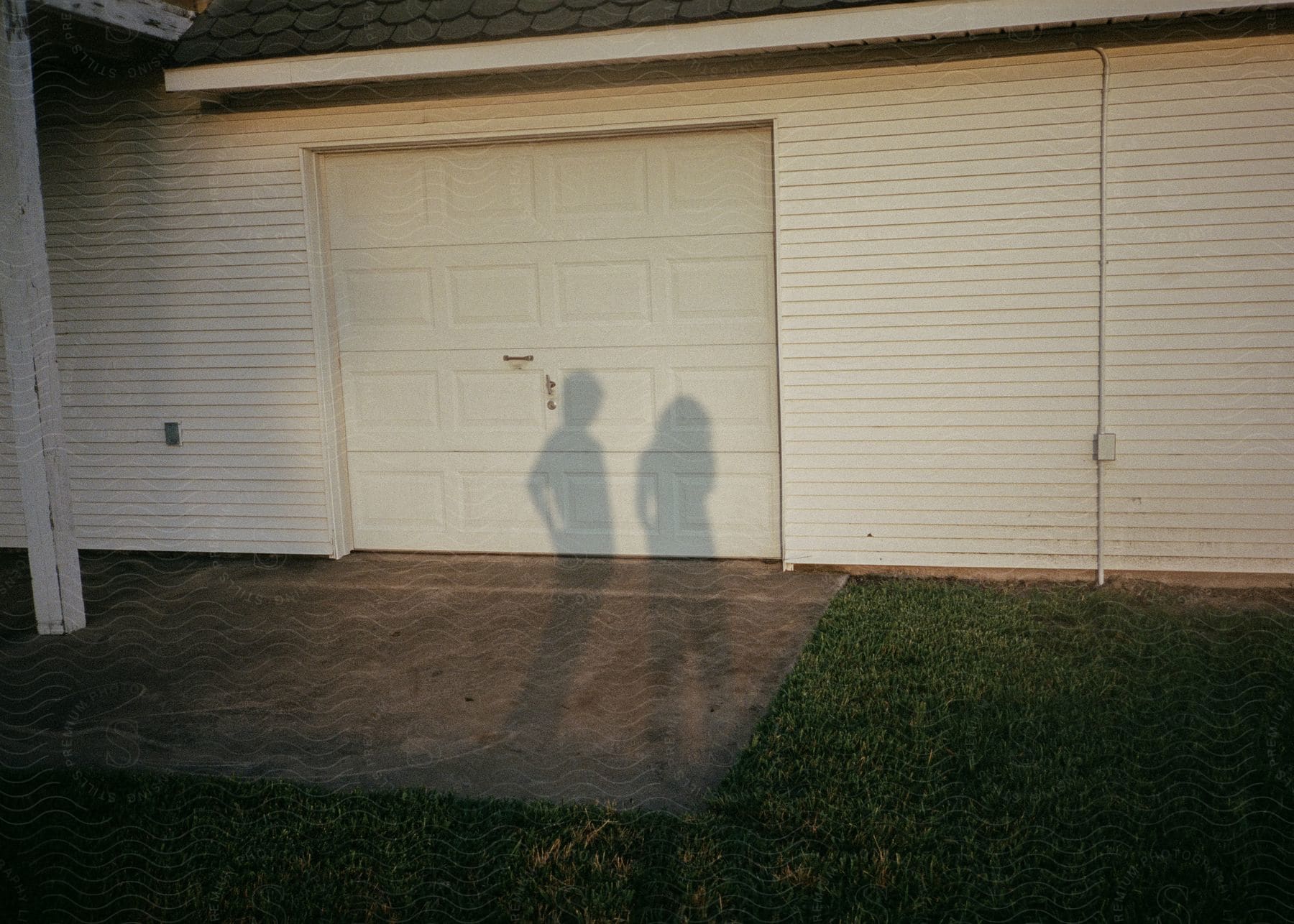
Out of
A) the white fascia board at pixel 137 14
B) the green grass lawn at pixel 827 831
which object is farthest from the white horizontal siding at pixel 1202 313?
the white fascia board at pixel 137 14

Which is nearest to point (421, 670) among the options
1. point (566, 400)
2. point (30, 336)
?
point (566, 400)

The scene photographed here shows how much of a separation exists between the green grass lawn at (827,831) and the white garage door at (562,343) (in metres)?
2.39

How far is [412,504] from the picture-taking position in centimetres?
721

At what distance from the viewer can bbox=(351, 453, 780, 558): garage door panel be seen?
22.2ft

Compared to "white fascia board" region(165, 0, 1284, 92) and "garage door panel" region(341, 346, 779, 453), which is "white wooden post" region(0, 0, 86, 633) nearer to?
"white fascia board" region(165, 0, 1284, 92)

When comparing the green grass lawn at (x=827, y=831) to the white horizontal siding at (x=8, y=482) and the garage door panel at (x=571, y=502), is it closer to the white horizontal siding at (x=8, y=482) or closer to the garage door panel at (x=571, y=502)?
the garage door panel at (x=571, y=502)

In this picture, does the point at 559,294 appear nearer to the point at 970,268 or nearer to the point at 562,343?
the point at 562,343

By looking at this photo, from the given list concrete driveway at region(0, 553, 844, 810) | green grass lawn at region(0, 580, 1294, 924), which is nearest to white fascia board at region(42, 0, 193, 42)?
concrete driveway at region(0, 553, 844, 810)

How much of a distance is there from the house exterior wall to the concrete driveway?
0.99 m

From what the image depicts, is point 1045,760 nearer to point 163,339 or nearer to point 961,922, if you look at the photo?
point 961,922

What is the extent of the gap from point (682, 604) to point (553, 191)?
2.58 metres

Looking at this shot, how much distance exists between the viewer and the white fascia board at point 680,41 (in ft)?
17.7

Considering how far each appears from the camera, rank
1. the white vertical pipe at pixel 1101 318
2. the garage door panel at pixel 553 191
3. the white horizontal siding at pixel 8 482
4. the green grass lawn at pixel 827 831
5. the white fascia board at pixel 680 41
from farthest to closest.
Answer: the white horizontal siding at pixel 8 482
the garage door panel at pixel 553 191
the white vertical pipe at pixel 1101 318
the white fascia board at pixel 680 41
the green grass lawn at pixel 827 831

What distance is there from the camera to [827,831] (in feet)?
11.3
